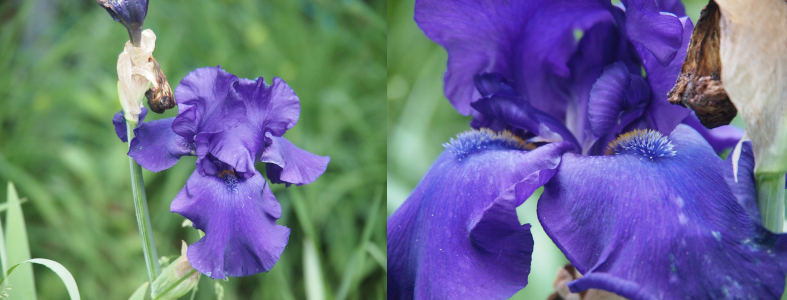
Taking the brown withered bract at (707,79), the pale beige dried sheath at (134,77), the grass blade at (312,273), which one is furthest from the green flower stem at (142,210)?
the brown withered bract at (707,79)

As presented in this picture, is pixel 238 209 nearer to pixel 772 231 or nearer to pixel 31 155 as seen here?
pixel 772 231

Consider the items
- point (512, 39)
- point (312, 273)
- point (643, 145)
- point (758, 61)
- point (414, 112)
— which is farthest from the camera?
point (414, 112)

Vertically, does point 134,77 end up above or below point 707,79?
above

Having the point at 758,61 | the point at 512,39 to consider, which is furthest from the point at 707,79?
the point at 512,39

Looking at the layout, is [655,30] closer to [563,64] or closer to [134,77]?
[563,64]

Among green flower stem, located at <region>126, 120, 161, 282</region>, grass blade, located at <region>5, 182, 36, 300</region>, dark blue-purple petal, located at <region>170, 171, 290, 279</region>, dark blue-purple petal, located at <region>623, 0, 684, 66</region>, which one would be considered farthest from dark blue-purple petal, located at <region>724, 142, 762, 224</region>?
grass blade, located at <region>5, 182, 36, 300</region>

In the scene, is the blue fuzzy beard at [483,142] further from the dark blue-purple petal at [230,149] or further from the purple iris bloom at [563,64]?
the dark blue-purple petal at [230,149]

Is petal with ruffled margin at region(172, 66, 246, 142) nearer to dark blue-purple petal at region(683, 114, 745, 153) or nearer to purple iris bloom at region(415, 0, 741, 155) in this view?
purple iris bloom at region(415, 0, 741, 155)

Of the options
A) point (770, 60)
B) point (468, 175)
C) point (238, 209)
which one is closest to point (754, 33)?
point (770, 60)
